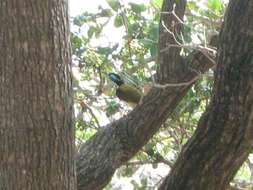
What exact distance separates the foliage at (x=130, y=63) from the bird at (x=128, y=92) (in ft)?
0.16

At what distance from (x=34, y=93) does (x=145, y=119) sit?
1.39 m

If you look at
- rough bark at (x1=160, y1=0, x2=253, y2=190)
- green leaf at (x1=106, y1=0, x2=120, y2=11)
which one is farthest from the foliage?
rough bark at (x1=160, y1=0, x2=253, y2=190)

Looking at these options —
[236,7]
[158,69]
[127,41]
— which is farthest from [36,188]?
[127,41]

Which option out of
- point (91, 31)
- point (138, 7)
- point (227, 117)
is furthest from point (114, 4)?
point (227, 117)

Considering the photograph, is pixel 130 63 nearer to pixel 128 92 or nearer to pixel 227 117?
pixel 128 92

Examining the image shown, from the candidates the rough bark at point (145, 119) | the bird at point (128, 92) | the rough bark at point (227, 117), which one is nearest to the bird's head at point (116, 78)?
the bird at point (128, 92)

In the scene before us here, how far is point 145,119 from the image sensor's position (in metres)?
3.36

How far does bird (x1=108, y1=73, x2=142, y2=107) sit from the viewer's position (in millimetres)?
4164

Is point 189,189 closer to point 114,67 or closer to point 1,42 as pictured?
point 1,42

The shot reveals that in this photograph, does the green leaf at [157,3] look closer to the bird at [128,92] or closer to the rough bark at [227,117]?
the bird at [128,92]

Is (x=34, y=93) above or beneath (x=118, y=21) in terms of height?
above

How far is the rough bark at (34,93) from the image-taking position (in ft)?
6.57

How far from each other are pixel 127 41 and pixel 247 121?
6.70ft

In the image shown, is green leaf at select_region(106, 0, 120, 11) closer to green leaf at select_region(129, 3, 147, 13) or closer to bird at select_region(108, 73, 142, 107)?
green leaf at select_region(129, 3, 147, 13)
